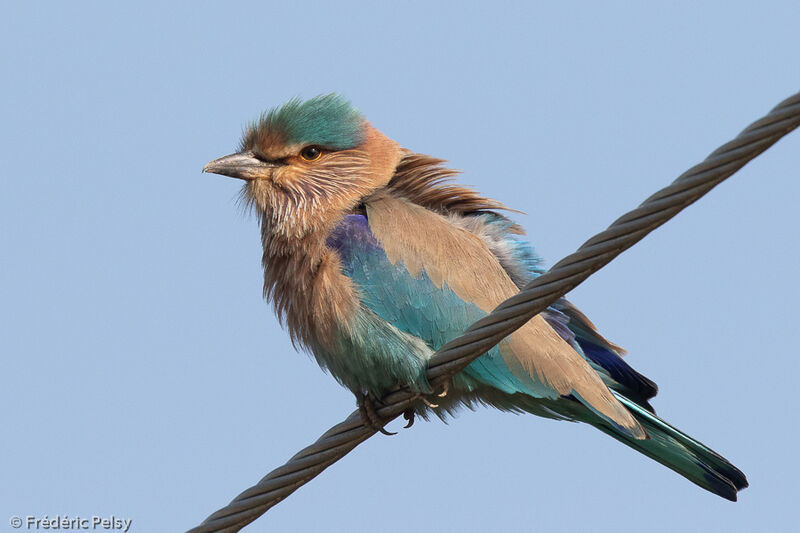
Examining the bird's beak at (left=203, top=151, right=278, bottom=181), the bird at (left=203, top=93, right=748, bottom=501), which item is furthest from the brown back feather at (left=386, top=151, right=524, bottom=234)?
the bird's beak at (left=203, top=151, right=278, bottom=181)

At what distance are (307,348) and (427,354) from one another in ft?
2.52

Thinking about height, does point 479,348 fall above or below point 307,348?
below

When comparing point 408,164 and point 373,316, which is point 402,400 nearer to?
point 373,316

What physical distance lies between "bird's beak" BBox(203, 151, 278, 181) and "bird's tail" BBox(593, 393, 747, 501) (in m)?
2.47

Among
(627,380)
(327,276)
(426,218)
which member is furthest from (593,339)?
(327,276)

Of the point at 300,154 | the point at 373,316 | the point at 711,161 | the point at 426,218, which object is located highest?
the point at 300,154

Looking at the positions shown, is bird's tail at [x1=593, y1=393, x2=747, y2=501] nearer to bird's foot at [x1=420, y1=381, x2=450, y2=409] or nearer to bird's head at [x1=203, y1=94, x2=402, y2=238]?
bird's foot at [x1=420, y1=381, x2=450, y2=409]

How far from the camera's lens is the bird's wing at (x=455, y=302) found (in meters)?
5.69

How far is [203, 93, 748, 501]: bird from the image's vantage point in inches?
223

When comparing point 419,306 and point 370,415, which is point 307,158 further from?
point 370,415

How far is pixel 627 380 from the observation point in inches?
249

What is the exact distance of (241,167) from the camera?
6523 millimetres

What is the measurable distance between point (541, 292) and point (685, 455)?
7.93 feet

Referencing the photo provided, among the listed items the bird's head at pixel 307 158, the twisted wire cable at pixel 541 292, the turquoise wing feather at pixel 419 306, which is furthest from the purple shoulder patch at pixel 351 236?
the twisted wire cable at pixel 541 292
